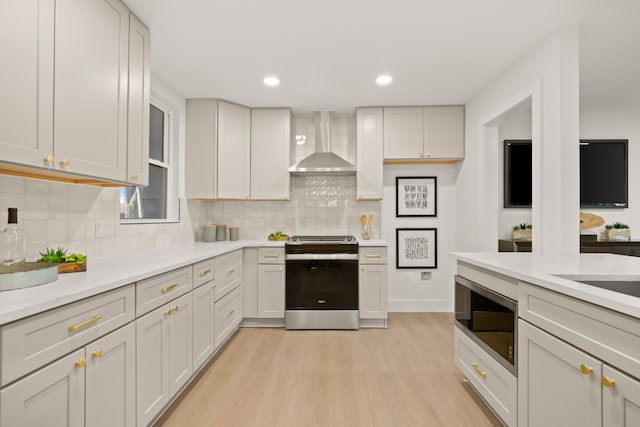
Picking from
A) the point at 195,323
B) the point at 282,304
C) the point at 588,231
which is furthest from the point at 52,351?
the point at 588,231

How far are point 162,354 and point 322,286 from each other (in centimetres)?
188

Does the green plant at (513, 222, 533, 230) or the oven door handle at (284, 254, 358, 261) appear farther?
the green plant at (513, 222, 533, 230)

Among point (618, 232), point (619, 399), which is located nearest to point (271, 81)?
point (619, 399)

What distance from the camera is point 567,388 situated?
128 centimetres

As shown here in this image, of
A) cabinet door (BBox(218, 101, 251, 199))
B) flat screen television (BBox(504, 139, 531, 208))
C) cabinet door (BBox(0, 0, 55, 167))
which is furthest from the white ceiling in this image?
flat screen television (BBox(504, 139, 531, 208))

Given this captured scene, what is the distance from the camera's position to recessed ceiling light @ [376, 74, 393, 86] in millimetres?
3004

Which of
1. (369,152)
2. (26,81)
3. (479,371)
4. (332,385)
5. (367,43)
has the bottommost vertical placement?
(332,385)

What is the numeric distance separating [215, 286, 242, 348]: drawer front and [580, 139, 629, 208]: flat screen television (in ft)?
14.2

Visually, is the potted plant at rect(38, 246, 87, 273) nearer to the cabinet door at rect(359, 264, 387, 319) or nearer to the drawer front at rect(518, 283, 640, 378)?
the drawer front at rect(518, 283, 640, 378)

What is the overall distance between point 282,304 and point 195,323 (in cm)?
136

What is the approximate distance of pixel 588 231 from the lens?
165 inches

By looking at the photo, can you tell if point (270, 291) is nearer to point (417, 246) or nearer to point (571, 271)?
point (417, 246)

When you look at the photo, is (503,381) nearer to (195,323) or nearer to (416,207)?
(195,323)

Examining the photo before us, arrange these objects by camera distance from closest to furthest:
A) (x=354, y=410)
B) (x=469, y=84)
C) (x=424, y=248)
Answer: (x=354, y=410) < (x=469, y=84) < (x=424, y=248)
